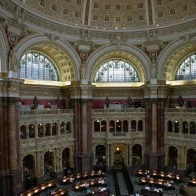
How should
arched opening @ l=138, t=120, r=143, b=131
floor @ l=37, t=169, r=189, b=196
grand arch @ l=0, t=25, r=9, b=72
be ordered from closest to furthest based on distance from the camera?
1. grand arch @ l=0, t=25, r=9, b=72
2. floor @ l=37, t=169, r=189, b=196
3. arched opening @ l=138, t=120, r=143, b=131

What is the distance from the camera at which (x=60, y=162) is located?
34156 millimetres

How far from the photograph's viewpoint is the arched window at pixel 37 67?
33719mm

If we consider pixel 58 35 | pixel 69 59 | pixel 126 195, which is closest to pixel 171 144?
pixel 126 195

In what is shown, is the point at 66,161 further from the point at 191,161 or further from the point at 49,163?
the point at 191,161

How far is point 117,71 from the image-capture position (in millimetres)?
40031

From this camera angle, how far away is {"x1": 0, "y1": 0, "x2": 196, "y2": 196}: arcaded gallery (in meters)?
31.4

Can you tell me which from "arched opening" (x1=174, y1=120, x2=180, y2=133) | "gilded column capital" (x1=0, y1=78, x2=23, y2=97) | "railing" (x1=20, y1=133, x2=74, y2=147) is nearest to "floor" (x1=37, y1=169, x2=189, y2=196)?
"railing" (x1=20, y1=133, x2=74, y2=147)

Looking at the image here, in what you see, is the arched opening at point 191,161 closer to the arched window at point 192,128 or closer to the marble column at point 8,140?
the arched window at point 192,128

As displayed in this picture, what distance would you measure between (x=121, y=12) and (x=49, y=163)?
77.8 ft

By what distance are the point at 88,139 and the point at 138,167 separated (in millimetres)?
8815

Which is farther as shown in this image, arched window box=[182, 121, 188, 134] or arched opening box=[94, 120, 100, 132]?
arched opening box=[94, 120, 100, 132]

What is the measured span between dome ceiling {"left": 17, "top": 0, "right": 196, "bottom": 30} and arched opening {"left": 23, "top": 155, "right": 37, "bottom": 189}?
19.0 meters

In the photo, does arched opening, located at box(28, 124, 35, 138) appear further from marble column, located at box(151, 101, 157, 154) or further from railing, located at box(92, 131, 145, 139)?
marble column, located at box(151, 101, 157, 154)

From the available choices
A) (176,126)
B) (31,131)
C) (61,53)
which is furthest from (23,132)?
(176,126)
